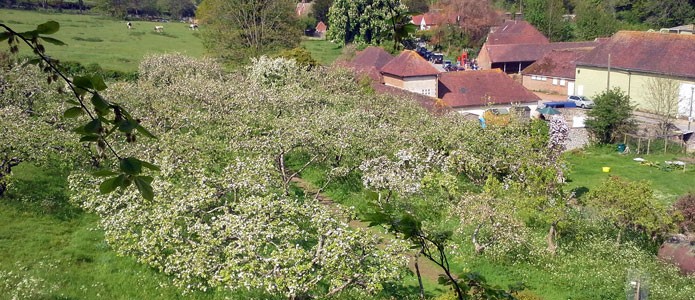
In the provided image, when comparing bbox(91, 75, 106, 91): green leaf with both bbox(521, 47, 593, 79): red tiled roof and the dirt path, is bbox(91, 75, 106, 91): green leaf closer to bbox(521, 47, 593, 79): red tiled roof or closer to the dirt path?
the dirt path

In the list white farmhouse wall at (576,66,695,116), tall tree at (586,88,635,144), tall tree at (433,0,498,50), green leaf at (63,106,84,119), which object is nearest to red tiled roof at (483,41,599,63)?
tall tree at (433,0,498,50)

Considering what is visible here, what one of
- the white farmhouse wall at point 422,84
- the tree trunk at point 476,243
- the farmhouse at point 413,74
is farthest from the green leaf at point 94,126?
the white farmhouse wall at point 422,84

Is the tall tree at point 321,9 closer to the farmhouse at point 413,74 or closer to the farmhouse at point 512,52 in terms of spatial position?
the farmhouse at point 512,52

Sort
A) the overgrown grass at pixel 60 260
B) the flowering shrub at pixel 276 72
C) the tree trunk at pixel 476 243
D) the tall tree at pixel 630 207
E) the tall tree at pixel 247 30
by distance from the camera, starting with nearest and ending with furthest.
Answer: the overgrown grass at pixel 60 260 < the tall tree at pixel 630 207 < the tree trunk at pixel 476 243 < the flowering shrub at pixel 276 72 < the tall tree at pixel 247 30

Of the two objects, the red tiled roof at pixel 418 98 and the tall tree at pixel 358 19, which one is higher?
the tall tree at pixel 358 19

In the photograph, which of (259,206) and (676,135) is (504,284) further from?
(676,135)

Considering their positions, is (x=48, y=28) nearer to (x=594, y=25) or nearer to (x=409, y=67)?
(x=409, y=67)

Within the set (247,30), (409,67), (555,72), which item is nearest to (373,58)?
(409,67)
